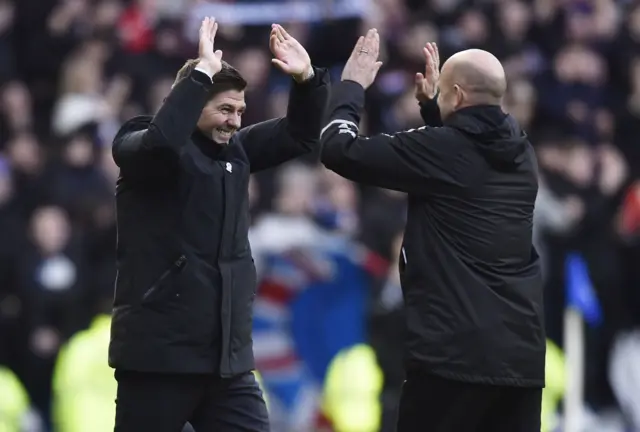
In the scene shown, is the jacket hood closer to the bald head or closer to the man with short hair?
the bald head

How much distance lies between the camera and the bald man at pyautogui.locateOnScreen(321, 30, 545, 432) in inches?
241

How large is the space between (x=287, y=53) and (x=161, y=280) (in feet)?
3.41

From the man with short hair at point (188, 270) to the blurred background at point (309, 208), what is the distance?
3.81 metres

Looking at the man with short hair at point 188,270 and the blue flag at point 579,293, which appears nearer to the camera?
the man with short hair at point 188,270

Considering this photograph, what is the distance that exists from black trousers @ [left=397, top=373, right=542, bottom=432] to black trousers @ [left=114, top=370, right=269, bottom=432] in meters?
0.59

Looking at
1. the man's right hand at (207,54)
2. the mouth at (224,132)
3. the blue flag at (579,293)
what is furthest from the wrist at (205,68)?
the blue flag at (579,293)

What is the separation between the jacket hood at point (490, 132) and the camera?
20.4 feet

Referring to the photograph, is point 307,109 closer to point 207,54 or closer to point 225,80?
point 225,80

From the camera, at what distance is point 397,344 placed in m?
10.2

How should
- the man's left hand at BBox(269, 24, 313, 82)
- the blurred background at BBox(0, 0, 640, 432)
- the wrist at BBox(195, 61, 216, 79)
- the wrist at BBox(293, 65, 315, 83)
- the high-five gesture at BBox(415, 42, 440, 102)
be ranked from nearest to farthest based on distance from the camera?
1. the wrist at BBox(195, 61, 216, 79)
2. the man's left hand at BBox(269, 24, 313, 82)
3. the wrist at BBox(293, 65, 315, 83)
4. the high-five gesture at BBox(415, 42, 440, 102)
5. the blurred background at BBox(0, 0, 640, 432)

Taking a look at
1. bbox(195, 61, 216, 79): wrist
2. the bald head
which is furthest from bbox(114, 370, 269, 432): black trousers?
the bald head

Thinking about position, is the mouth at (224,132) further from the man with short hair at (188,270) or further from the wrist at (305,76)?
the wrist at (305,76)

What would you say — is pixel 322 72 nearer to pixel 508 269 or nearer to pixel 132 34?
pixel 508 269

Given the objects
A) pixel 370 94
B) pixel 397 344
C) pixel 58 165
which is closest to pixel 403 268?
pixel 397 344
